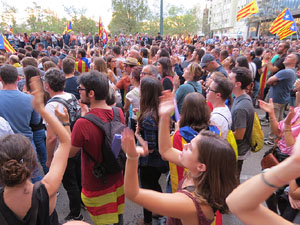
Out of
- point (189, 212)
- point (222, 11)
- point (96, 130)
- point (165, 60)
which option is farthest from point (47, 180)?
point (222, 11)

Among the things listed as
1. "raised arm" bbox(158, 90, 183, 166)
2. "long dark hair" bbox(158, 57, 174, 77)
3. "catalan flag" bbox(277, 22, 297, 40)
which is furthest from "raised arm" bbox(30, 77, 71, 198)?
"catalan flag" bbox(277, 22, 297, 40)

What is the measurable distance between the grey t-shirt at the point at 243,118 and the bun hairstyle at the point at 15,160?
2.36 m

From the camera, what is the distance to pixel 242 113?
111 inches

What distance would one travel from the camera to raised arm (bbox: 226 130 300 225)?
0.75 metres

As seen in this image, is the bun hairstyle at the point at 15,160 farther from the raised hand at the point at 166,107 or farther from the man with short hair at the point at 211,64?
the man with short hair at the point at 211,64

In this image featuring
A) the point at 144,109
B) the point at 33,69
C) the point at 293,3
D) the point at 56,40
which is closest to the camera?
the point at 144,109

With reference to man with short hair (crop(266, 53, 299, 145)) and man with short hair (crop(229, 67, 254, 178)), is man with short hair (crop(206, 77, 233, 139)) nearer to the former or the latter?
man with short hair (crop(229, 67, 254, 178))

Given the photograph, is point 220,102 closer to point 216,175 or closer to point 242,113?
point 242,113

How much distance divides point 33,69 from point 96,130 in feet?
7.08

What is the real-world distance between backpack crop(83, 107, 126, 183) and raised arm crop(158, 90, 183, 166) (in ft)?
1.67

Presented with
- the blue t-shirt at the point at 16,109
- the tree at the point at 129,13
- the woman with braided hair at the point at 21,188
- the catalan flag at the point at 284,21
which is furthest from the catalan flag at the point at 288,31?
the tree at the point at 129,13

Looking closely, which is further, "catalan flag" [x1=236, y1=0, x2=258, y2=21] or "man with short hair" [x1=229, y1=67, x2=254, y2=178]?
"catalan flag" [x1=236, y1=0, x2=258, y2=21]

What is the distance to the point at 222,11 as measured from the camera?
224ft

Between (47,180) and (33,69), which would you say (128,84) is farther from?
(47,180)
